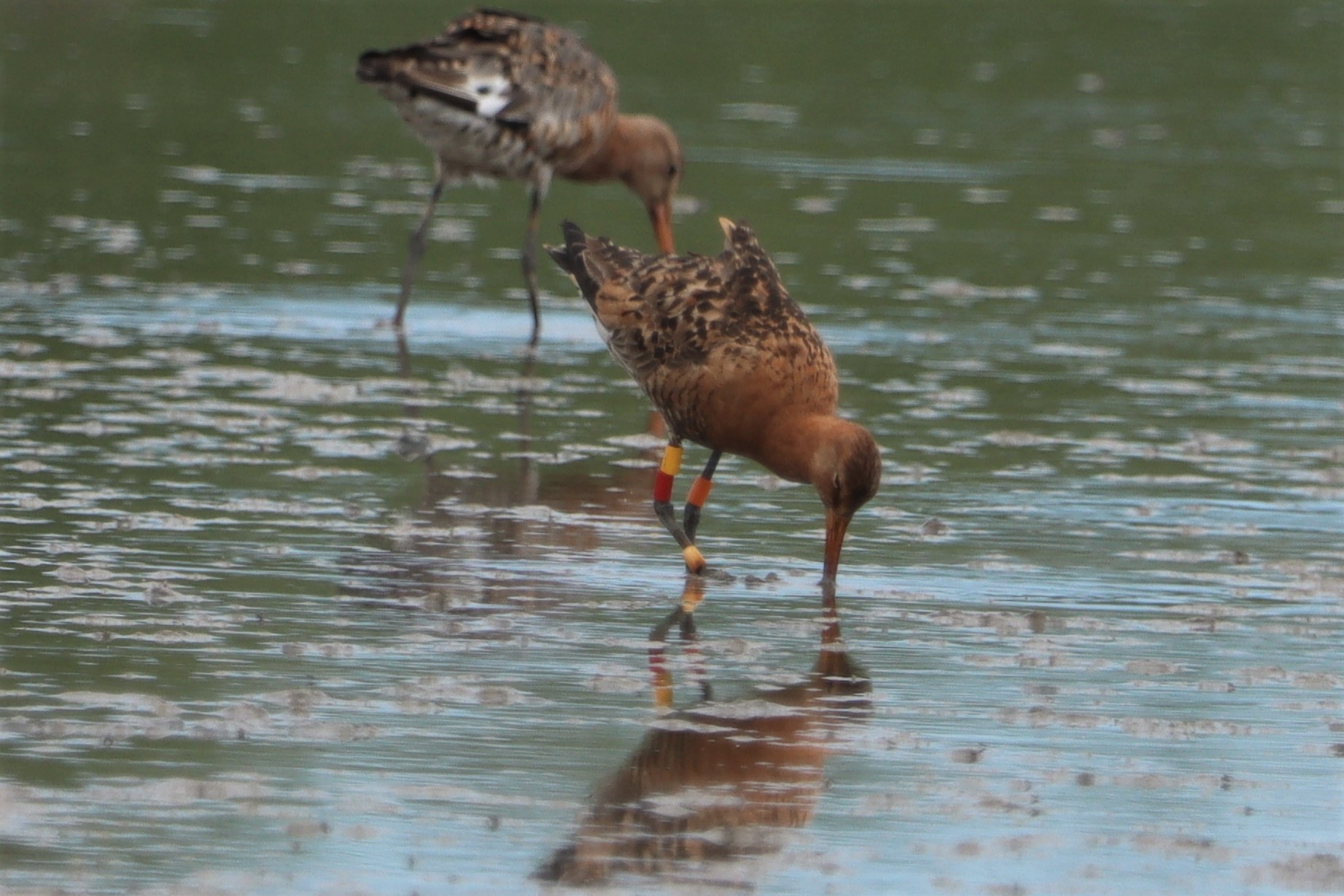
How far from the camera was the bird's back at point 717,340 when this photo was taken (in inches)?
324

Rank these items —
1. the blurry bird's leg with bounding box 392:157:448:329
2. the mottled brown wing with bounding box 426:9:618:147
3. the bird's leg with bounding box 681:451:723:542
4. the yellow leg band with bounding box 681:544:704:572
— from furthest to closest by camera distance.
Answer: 1. the mottled brown wing with bounding box 426:9:618:147
2. the blurry bird's leg with bounding box 392:157:448:329
3. the bird's leg with bounding box 681:451:723:542
4. the yellow leg band with bounding box 681:544:704:572

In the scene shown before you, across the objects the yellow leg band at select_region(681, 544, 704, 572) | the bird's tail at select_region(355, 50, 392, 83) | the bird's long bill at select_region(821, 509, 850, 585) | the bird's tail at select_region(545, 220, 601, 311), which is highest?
the bird's tail at select_region(545, 220, 601, 311)

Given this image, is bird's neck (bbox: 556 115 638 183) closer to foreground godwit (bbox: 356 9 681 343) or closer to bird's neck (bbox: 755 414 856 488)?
foreground godwit (bbox: 356 9 681 343)

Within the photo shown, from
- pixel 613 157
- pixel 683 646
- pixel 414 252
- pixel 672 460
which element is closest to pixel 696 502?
pixel 672 460

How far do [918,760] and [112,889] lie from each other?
7.09ft

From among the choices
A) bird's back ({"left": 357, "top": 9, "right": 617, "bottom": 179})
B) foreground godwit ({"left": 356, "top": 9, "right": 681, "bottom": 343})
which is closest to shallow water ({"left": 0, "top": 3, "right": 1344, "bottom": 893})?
foreground godwit ({"left": 356, "top": 9, "right": 681, "bottom": 343})

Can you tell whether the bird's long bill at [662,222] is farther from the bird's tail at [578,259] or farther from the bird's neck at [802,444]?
the bird's neck at [802,444]

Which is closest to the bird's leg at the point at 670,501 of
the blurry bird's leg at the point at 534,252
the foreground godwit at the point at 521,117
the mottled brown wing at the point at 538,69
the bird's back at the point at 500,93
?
the blurry bird's leg at the point at 534,252

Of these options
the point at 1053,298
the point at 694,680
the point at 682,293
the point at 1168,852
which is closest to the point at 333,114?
the point at 1053,298

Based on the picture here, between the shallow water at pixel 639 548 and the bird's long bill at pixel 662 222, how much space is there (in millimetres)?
886

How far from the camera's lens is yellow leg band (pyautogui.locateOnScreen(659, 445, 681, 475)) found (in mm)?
8680

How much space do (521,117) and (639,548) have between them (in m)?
5.81

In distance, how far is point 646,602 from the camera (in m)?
7.71

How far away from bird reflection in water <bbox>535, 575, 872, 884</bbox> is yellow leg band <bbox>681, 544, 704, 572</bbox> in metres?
1.05
